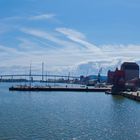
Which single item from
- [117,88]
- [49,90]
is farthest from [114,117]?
[49,90]

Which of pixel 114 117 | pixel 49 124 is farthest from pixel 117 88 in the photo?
pixel 49 124

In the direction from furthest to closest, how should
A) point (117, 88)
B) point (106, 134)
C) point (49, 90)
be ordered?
1. point (49, 90)
2. point (117, 88)
3. point (106, 134)

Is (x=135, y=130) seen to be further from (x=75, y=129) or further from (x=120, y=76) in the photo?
(x=120, y=76)

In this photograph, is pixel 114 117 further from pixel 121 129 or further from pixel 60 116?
pixel 121 129

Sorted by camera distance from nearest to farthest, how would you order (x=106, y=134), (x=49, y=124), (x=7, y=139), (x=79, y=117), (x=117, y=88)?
(x=7, y=139) < (x=106, y=134) < (x=49, y=124) < (x=79, y=117) < (x=117, y=88)

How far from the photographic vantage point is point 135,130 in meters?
47.8

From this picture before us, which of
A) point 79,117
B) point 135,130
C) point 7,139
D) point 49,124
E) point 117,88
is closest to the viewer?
point 7,139

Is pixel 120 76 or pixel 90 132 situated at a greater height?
pixel 120 76

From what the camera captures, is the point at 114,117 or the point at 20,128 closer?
the point at 20,128

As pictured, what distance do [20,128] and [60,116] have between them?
14.5m

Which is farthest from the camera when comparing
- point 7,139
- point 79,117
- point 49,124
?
point 79,117

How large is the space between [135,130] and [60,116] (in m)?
16.0

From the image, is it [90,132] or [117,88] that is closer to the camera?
[90,132]

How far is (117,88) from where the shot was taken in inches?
5472
